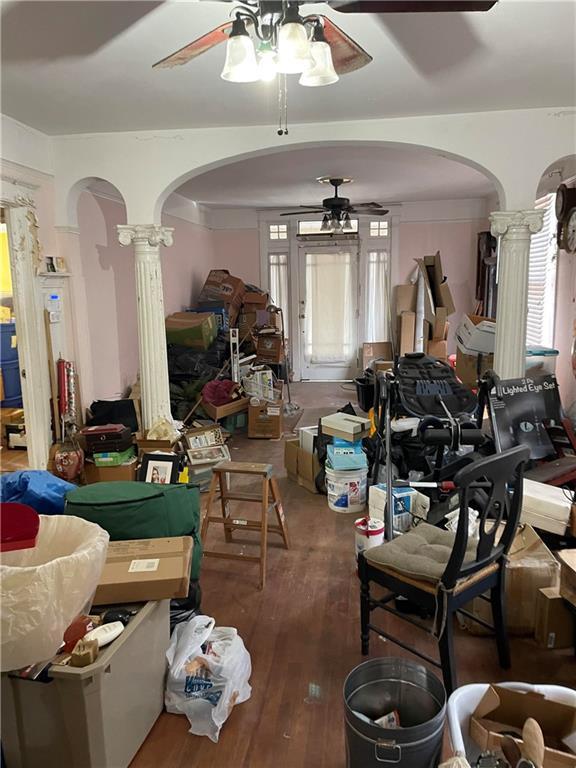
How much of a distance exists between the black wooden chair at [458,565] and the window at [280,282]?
652cm

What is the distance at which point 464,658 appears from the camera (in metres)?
2.30

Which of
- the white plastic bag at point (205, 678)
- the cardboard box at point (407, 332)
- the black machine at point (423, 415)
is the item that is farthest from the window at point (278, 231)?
the white plastic bag at point (205, 678)

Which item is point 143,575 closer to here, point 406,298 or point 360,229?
point 406,298

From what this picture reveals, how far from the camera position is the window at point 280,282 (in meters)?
8.51

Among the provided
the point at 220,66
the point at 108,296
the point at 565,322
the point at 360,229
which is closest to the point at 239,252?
the point at 360,229

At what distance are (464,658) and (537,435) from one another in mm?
1763

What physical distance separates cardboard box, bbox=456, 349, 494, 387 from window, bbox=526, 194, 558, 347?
50 cm

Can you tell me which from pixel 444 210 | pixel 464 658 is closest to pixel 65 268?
pixel 464 658

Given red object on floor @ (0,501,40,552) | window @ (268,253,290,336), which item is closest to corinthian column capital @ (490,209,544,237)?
red object on floor @ (0,501,40,552)

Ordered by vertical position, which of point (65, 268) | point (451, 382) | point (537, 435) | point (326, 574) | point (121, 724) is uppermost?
point (65, 268)

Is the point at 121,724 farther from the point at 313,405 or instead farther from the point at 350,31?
the point at 313,405

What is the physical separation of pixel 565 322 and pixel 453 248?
3406 mm

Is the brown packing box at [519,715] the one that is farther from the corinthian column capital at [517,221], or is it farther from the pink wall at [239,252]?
the pink wall at [239,252]

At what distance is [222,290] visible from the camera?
24.5 ft
